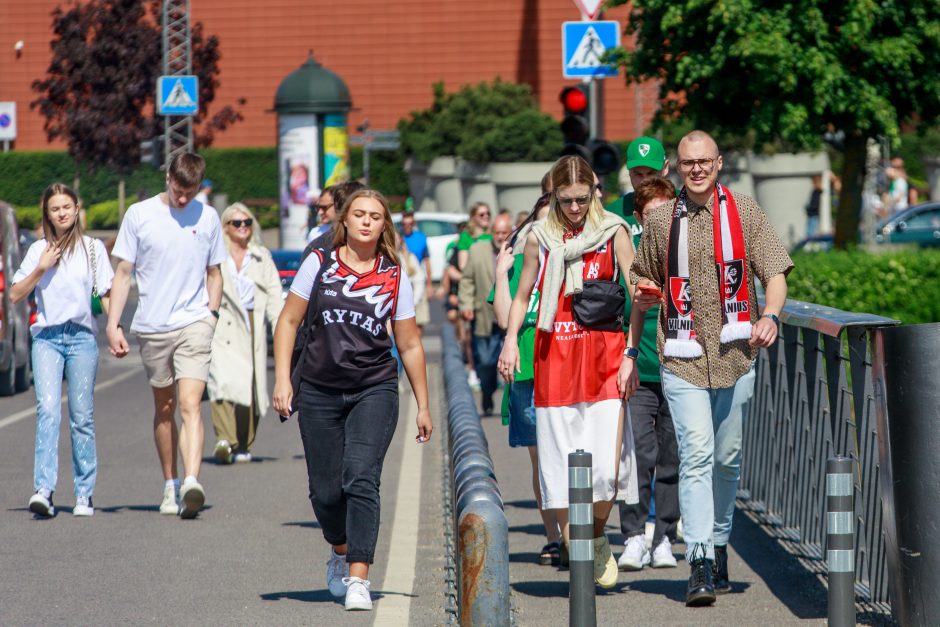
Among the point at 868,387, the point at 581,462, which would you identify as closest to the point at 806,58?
the point at 868,387

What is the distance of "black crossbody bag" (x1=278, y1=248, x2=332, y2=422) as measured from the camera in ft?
23.2

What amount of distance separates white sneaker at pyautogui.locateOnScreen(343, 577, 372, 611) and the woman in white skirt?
880 millimetres

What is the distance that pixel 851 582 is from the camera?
16.6ft

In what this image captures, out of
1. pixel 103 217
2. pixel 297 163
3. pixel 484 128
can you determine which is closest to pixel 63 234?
pixel 297 163

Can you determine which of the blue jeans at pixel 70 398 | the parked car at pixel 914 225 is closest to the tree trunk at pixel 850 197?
the parked car at pixel 914 225

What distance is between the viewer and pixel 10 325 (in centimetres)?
1666

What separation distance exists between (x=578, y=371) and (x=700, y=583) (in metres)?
1.00

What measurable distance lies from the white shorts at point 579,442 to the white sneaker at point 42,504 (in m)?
3.22

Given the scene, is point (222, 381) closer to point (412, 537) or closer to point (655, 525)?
point (412, 537)

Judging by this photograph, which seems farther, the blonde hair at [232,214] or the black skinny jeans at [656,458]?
the blonde hair at [232,214]

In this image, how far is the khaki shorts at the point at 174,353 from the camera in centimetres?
940

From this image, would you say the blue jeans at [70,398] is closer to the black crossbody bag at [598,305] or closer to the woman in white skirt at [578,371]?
the woman in white skirt at [578,371]

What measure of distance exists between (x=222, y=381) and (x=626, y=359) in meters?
5.11

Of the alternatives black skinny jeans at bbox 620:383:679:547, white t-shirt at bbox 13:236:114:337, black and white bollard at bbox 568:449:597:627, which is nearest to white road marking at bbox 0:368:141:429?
white t-shirt at bbox 13:236:114:337
